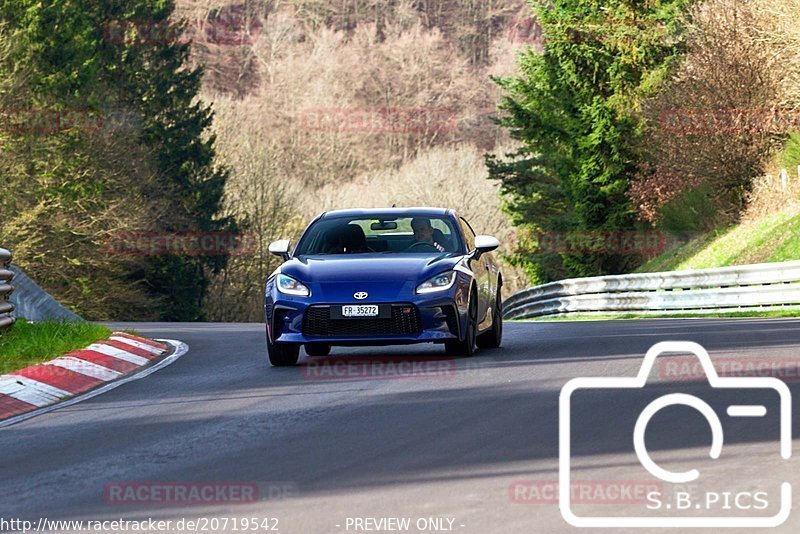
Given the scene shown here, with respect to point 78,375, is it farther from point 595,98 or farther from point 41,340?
point 595,98

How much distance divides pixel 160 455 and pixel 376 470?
1464 millimetres

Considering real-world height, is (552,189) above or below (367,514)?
below

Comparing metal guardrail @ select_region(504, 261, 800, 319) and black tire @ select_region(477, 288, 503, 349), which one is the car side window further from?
metal guardrail @ select_region(504, 261, 800, 319)

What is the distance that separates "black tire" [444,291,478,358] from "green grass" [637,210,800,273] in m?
21.5

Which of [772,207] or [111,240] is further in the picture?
[111,240]

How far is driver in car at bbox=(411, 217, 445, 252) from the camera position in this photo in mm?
14656

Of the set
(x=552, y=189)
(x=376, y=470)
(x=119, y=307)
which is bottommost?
(x=119, y=307)

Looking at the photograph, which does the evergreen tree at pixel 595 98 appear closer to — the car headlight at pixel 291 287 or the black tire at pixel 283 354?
the black tire at pixel 283 354

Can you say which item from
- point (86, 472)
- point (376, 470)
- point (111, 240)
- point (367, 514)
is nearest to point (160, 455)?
point (86, 472)

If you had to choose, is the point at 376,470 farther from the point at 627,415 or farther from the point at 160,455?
the point at 627,415

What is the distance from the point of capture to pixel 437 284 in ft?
44.1

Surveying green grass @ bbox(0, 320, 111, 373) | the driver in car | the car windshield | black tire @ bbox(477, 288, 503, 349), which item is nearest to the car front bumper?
the car windshield

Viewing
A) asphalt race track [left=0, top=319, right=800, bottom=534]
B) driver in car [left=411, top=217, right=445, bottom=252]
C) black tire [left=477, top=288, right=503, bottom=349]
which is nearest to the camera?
asphalt race track [left=0, top=319, right=800, bottom=534]

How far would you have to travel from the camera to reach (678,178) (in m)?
45.4
